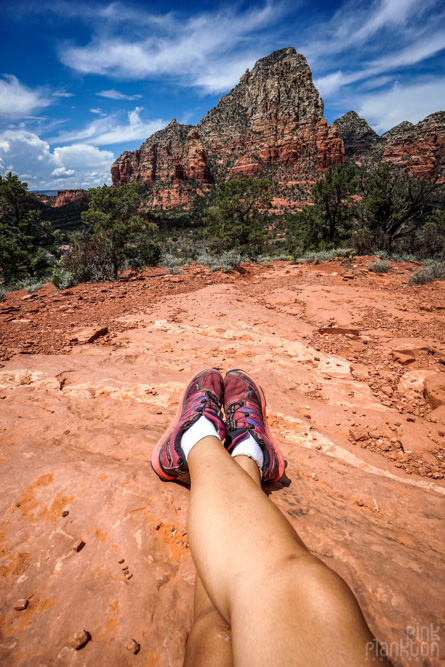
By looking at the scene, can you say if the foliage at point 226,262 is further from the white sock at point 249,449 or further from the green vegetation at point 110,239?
the white sock at point 249,449

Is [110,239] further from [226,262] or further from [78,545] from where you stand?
[78,545]

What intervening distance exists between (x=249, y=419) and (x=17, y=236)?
15976 millimetres

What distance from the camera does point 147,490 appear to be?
145cm

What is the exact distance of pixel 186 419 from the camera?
194cm

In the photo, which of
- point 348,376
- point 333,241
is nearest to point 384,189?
point 333,241

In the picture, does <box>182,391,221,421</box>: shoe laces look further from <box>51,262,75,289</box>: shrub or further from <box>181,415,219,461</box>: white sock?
<box>51,262,75,289</box>: shrub

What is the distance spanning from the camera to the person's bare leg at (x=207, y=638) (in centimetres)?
86

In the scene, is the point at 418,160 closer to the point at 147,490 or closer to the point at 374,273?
the point at 374,273

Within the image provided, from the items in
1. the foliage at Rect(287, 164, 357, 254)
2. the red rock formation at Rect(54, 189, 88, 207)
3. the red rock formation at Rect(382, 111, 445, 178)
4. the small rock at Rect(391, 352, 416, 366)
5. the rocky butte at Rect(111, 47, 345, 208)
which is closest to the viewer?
the small rock at Rect(391, 352, 416, 366)

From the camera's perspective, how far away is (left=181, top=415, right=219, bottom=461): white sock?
172cm

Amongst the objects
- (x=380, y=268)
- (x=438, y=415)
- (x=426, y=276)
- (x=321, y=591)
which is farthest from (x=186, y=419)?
(x=380, y=268)

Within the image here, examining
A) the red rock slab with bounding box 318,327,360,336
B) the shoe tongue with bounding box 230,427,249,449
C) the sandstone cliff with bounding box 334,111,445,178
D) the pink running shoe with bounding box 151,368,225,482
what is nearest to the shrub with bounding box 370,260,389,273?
the red rock slab with bounding box 318,327,360,336

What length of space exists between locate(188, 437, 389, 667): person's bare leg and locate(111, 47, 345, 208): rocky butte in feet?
231

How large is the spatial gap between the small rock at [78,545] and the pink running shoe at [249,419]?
0.98 meters
